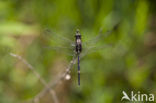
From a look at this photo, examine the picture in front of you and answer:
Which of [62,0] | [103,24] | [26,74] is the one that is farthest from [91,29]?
[26,74]

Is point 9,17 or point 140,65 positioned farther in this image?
point 9,17

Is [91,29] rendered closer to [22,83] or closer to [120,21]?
[120,21]

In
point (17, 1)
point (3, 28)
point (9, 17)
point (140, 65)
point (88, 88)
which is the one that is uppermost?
point (17, 1)

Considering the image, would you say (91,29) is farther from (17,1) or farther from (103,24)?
(17,1)

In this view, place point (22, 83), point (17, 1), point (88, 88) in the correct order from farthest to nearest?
point (17, 1) → point (22, 83) → point (88, 88)

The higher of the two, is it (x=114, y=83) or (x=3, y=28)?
(x=3, y=28)

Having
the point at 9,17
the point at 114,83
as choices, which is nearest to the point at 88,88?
the point at 114,83

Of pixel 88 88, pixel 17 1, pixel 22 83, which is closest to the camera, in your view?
pixel 88 88
